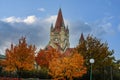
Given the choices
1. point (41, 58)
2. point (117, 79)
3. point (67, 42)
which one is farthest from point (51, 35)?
point (117, 79)

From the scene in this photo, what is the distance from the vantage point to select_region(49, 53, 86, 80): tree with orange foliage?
172 ft

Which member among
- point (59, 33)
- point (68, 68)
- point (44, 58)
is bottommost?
point (68, 68)

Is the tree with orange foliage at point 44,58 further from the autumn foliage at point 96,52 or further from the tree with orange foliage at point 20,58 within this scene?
the tree with orange foliage at point 20,58

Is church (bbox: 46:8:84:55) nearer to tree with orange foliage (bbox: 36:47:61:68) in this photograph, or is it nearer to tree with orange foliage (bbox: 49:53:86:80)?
tree with orange foliage (bbox: 36:47:61:68)

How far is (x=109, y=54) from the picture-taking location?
202 ft

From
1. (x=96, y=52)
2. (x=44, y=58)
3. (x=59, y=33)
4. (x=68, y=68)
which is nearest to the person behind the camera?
(x=68, y=68)

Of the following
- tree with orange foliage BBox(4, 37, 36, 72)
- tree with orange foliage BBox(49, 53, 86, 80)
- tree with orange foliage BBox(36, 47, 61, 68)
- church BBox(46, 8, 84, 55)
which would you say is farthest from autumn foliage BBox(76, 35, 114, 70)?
church BBox(46, 8, 84, 55)

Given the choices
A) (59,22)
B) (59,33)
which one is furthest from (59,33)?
(59,22)

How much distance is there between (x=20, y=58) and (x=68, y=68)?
7715 mm

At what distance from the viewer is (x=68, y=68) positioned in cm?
5256

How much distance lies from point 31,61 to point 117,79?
18126mm

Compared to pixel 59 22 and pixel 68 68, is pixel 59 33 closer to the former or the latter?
pixel 59 22

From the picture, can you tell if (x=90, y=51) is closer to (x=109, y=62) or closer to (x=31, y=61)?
(x=109, y=62)

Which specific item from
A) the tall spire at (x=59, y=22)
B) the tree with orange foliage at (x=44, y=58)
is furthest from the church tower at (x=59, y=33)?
the tree with orange foliage at (x=44, y=58)
